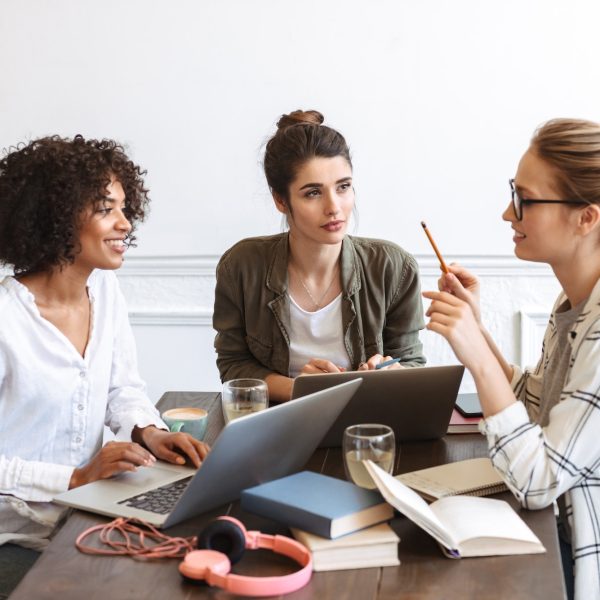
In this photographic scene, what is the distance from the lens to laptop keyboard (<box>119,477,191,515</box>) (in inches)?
52.1

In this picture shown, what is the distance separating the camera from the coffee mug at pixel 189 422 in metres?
1.70

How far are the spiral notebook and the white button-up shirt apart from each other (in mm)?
585

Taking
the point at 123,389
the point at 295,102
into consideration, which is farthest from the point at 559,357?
the point at 295,102

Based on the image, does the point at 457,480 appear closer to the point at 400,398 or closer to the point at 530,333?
the point at 400,398

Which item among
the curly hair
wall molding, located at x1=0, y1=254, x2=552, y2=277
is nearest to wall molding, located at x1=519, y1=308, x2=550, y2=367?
wall molding, located at x1=0, y1=254, x2=552, y2=277

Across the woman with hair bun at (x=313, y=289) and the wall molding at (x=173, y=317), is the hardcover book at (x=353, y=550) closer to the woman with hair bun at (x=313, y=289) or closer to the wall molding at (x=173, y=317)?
the woman with hair bun at (x=313, y=289)

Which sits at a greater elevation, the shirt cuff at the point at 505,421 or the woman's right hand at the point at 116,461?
the shirt cuff at the point at 505,421

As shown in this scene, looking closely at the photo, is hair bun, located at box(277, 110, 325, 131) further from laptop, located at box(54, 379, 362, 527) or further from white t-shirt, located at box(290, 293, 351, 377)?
laptop, located at box(54, 379, 362, 527)

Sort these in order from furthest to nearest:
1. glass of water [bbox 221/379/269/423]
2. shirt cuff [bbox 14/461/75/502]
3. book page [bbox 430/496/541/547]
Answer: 1. glass of water [bbox 221/379/269/423]
2. shirt cuff [bbox 14/461/75/502]
3. book page [bbox 430/496/541/547]

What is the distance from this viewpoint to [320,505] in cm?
118

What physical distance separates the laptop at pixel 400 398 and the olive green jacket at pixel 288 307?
53 cm

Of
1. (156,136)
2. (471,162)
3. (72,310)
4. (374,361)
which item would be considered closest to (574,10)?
(471,162)

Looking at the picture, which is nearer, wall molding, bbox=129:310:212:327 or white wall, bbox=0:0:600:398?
white wall, bbox=0:0:600:398

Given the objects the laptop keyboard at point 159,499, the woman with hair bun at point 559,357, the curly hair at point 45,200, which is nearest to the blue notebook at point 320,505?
the laptop keyboard at point 159,499
